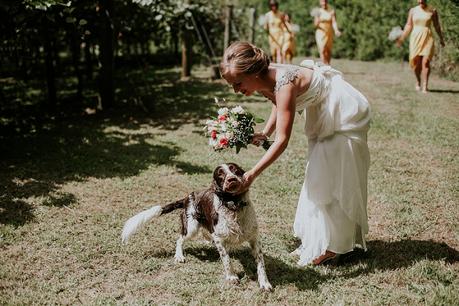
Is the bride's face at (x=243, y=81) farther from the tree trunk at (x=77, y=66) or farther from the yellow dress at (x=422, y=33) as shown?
the yellow dress at (x=422, y=33)

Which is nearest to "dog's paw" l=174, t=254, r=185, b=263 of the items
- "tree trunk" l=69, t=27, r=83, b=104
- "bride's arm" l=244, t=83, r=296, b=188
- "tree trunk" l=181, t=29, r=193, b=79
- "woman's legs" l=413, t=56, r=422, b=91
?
"bride's arm" l=244, t=83, r=296, b=188

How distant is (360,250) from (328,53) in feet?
33.6

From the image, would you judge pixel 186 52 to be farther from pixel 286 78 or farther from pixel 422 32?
pixel 286 78

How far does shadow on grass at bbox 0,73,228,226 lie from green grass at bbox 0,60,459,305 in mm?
33

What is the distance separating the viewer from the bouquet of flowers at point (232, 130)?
154 inches

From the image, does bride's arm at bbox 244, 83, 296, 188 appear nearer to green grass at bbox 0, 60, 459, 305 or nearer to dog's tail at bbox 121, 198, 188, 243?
green grass at bbox 0, 60, 459, 305

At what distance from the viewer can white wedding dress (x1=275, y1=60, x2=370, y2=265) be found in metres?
4.03

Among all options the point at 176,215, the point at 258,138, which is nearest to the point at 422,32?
the point at 176,215

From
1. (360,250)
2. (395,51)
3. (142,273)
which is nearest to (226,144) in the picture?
(142,273)

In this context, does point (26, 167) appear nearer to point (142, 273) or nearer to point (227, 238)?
point (142, 273)

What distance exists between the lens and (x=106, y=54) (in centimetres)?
1083

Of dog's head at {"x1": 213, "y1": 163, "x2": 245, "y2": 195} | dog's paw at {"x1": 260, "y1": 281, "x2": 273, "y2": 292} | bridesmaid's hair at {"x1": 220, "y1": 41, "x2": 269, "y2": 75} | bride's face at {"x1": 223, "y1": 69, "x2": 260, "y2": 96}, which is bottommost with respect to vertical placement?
dog's paw at {"x1": 260, "y1": 281, "x2": 273, "y2": 292}

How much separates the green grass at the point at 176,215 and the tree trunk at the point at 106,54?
0.66 metres

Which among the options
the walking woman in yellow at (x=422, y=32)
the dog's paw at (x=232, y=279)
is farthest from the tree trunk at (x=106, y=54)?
the dog's paw at (x=232, y=279)
